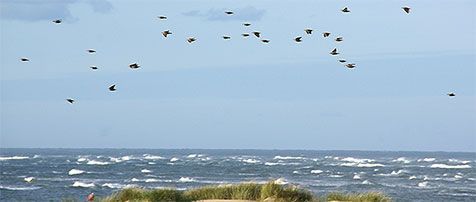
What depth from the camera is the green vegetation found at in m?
22.2

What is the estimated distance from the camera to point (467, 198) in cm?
5000

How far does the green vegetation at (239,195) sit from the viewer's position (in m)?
22.2

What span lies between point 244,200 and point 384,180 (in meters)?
46.0

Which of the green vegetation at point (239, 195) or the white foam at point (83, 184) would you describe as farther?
the white foam at point (83, 184)

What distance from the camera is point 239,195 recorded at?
22.9 m

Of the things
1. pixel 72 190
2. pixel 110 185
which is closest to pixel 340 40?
pixel 72 190

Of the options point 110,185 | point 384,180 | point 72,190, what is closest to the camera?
point 72,190

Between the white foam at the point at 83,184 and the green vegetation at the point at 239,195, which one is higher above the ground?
the white foam at the point at 83,184

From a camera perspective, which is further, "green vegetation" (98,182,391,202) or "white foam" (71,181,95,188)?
"white foam" (71,181,95,188)

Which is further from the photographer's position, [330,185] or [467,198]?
[330,185]

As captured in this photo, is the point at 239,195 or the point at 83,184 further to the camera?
the point at 83,184

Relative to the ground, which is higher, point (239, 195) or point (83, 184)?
point (83, 184)

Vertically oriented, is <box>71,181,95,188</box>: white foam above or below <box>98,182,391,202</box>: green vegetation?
above

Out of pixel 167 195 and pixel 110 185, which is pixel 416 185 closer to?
pixel 110 185
